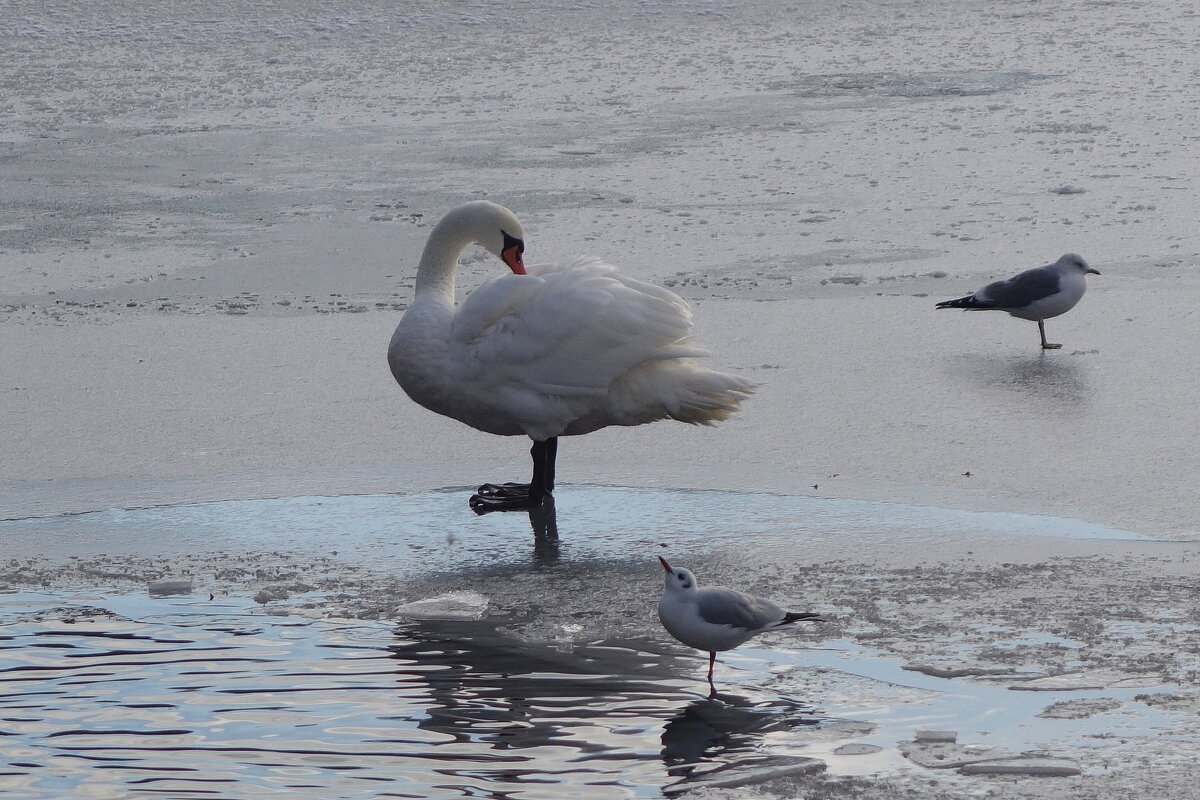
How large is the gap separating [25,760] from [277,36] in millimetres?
14674

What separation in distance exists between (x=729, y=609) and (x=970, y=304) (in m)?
4.48

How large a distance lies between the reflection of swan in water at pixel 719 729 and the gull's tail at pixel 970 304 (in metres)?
4.48

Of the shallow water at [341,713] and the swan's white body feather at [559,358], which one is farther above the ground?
the swan's white body feather at [559,358]

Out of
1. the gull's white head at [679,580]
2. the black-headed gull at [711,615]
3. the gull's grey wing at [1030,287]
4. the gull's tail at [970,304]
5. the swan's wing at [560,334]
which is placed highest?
the gull's grey wing at [1030,287]

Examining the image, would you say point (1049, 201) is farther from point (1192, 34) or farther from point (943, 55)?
point (1192, 34)

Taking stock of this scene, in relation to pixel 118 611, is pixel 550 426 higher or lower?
higher

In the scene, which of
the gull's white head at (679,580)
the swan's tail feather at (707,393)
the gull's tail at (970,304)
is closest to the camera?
the gull's white head at (679,580)

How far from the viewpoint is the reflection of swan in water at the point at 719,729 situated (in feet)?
12.5

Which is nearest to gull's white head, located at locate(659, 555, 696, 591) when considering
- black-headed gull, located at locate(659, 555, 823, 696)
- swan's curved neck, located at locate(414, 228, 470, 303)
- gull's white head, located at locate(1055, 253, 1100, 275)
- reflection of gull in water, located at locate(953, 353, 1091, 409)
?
black-headed gull, located at locate(659, 555, 823, 696)

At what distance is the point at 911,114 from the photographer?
14.0 metres

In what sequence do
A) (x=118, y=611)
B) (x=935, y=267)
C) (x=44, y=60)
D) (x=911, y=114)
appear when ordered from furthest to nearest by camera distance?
1. (x=44, y=60)
2. (x=911, y=114)
3. (x=935, y=267)
4. (x=118, y=611)

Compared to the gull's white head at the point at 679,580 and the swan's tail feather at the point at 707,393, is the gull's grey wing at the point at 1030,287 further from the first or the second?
the gull's white head at the point at 679,580

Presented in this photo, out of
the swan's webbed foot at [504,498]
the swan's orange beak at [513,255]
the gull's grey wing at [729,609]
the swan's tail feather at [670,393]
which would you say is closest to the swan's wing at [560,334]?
the swan's tail feather at [670,393]

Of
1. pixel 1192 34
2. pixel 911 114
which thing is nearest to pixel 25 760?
pixel 911 114
